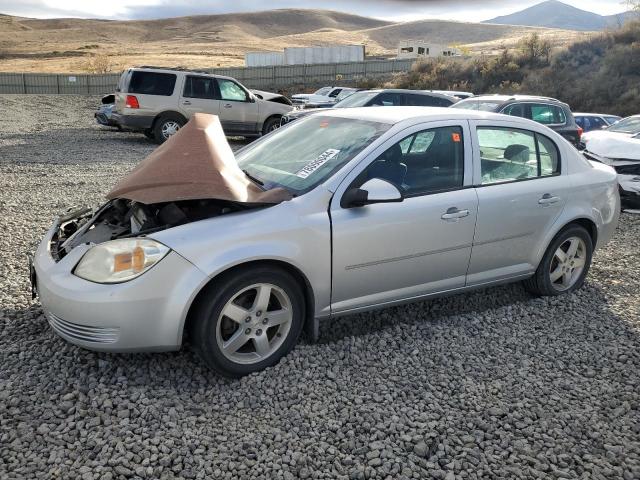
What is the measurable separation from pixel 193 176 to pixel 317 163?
84cm

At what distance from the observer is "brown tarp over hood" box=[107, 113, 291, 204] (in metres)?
3.44

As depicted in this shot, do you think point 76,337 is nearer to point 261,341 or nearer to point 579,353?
point 261,341

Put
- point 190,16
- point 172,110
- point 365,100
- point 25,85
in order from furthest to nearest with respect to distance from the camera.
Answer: point 190,16, point 25,85, point 172,110, point 365,100

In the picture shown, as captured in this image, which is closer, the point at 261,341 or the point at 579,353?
the point at 261,341

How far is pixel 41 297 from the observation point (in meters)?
3.44

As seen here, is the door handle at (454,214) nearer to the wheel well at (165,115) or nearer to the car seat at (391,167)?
the car seat at (391,167)

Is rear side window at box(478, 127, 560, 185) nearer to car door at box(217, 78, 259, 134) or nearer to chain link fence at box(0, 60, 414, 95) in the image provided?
car door at box(217, 78, 259, 134)

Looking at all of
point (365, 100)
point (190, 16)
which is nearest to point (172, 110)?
point (365, 100)

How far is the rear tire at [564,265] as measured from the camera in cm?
473

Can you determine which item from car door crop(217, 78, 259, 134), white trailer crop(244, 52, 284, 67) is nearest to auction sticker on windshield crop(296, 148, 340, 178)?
car door crop(217, 78, 259, 134)

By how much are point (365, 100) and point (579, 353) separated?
1019cm

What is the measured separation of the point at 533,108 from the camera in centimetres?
1134

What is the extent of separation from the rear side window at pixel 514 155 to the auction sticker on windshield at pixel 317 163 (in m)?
1.13

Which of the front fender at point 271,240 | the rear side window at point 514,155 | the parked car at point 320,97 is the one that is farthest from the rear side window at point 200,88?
the front fender at point 271,240
